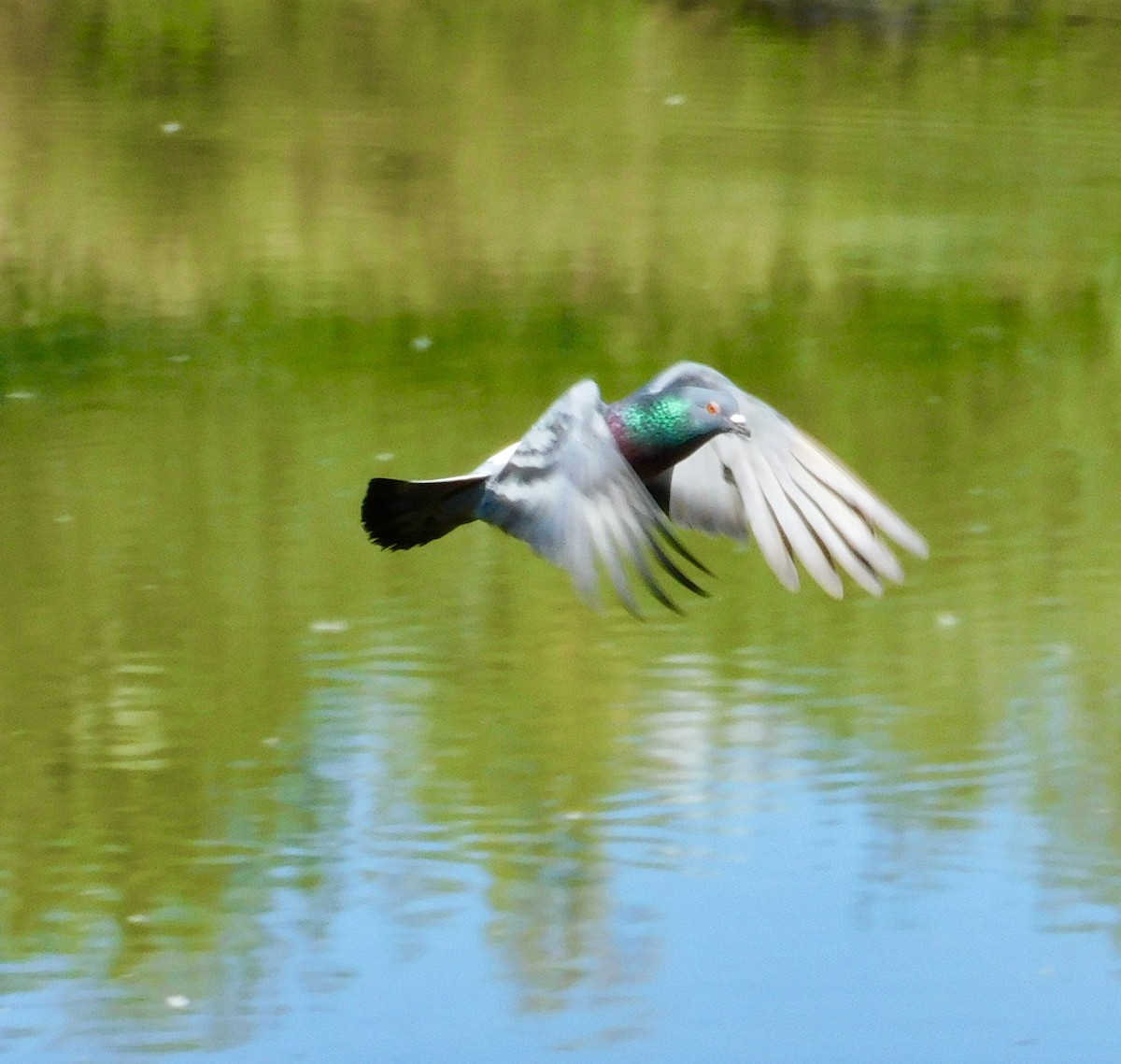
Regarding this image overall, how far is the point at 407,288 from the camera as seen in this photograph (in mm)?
10086

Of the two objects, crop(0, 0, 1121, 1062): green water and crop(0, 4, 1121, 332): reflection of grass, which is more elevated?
crop(0, 4, 1121, 332): reflection of grass

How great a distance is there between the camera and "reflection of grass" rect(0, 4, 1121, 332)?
1030cm

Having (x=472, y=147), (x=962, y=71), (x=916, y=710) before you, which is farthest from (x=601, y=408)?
(x=962, y=71)

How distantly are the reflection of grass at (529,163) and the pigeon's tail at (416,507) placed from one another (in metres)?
5.79

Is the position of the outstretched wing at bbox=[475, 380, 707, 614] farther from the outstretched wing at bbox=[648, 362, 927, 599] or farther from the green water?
the green water

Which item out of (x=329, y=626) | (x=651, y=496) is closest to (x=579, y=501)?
(x=651, y=496)

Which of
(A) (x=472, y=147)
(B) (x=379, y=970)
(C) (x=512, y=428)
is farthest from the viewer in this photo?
(A) (x=472, y=147)

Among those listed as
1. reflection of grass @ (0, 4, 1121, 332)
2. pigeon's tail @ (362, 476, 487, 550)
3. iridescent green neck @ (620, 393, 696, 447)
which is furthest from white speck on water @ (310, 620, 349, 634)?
reflection of grass @ (0, 4, 1121, 332)

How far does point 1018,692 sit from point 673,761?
1.04 meters

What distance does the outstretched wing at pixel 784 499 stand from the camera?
3523mm

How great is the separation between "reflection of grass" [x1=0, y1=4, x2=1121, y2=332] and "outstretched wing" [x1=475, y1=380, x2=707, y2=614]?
593 centimetres

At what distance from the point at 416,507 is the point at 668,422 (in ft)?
1.33

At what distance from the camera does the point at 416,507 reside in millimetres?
3547

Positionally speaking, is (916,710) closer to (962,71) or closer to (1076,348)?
(1076,348)
